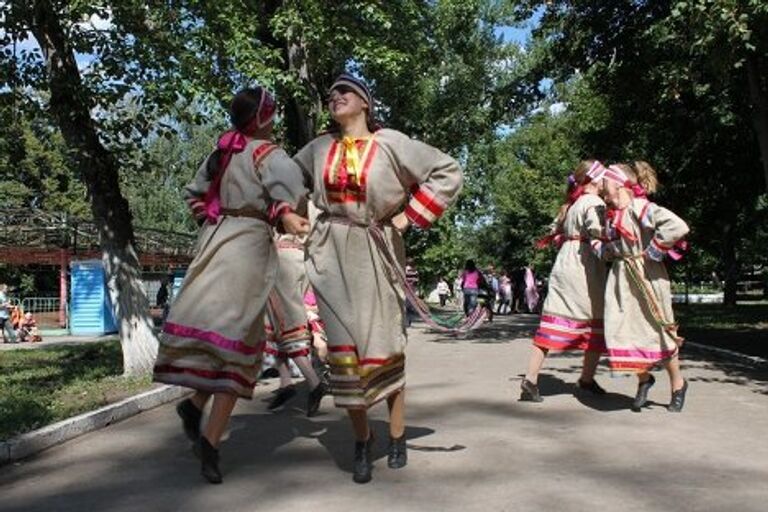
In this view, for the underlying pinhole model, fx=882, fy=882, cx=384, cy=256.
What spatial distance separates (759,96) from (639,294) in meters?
6.75

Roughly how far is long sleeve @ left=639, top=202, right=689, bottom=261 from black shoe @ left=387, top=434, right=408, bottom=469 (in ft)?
9.55

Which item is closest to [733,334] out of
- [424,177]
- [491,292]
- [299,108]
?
[299,108]

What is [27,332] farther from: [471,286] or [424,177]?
[424,177]

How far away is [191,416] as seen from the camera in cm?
512

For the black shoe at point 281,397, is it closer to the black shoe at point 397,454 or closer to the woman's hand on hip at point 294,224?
the black shoe at point 397,454

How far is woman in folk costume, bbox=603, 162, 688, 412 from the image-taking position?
22.9 feet

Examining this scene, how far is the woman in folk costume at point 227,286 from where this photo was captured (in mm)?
4836

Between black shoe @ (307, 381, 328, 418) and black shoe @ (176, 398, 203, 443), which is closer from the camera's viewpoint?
black shoe @ (176, 398, 203, 443)

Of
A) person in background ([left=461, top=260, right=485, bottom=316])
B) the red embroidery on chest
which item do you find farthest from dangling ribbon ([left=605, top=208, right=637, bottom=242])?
person in background ([left=461, top=260, right=485, bottom=316])

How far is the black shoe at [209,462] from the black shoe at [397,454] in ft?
3.21

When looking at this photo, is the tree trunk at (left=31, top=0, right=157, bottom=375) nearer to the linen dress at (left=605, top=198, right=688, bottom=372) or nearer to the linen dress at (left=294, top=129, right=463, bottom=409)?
the linen dress at (left=605, top=198, right=688, bottom=372)

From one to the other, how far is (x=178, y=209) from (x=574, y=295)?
1972 inches

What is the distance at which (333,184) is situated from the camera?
4.96m

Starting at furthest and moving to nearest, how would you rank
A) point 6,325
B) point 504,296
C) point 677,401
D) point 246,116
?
1. point 504,296
2. point 6,325
3. point 677,401
4. point 246,116
